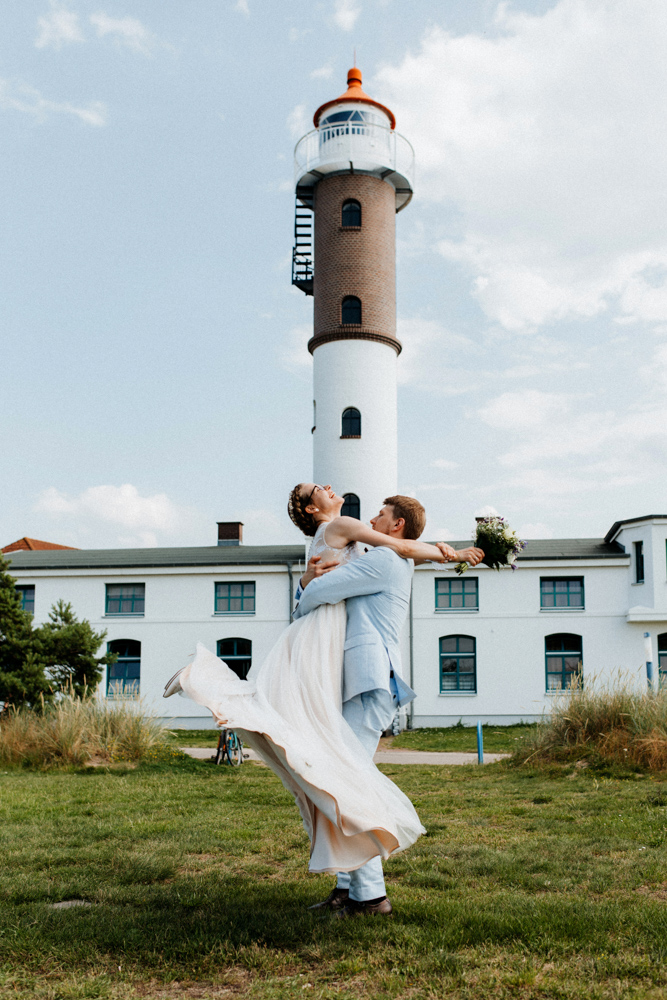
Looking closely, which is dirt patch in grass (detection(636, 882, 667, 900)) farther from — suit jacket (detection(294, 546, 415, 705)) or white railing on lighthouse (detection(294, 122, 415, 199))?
white railing on lighthouse (detection(294, 122, 415, 199))

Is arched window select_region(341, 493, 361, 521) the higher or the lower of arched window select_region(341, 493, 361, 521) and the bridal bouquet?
the higher

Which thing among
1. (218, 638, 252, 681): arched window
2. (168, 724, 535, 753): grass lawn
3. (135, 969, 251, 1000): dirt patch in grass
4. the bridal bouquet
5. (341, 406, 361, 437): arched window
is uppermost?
(341, 406, 361, 437): arched window

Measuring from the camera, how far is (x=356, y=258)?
26891mm

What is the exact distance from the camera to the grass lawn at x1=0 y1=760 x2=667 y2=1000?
3.57 m

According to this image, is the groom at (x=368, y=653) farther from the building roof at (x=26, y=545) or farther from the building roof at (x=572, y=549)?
the building roof at (x=26, y=545)

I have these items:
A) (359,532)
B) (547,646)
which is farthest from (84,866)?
(547,646)

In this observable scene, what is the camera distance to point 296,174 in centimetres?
2862

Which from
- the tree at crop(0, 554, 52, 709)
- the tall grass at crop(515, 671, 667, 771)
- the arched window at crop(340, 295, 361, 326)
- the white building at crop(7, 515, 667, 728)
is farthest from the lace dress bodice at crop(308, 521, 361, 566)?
the white building at crop(7, 515, 667, 728)

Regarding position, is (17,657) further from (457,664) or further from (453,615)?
(457,664)

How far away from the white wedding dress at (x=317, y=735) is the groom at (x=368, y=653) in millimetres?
99

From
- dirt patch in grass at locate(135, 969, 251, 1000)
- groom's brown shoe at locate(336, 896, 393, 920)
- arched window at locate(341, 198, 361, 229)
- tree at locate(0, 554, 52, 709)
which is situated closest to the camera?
dirt patch in grass at locate(135, 969, 251, 1000)

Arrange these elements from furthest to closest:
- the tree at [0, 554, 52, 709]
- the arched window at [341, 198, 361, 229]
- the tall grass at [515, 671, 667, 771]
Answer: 1. the arched window at [341, 198, 361, 229]
2. the tree at [0, 554, 52, 709]
3. the tall grass at [515, 671, 667, 771]

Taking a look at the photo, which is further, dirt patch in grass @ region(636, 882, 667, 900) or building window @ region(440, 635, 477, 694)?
building window @ region(440, 635, 477, 694)

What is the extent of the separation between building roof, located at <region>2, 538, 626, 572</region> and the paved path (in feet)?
35.6
